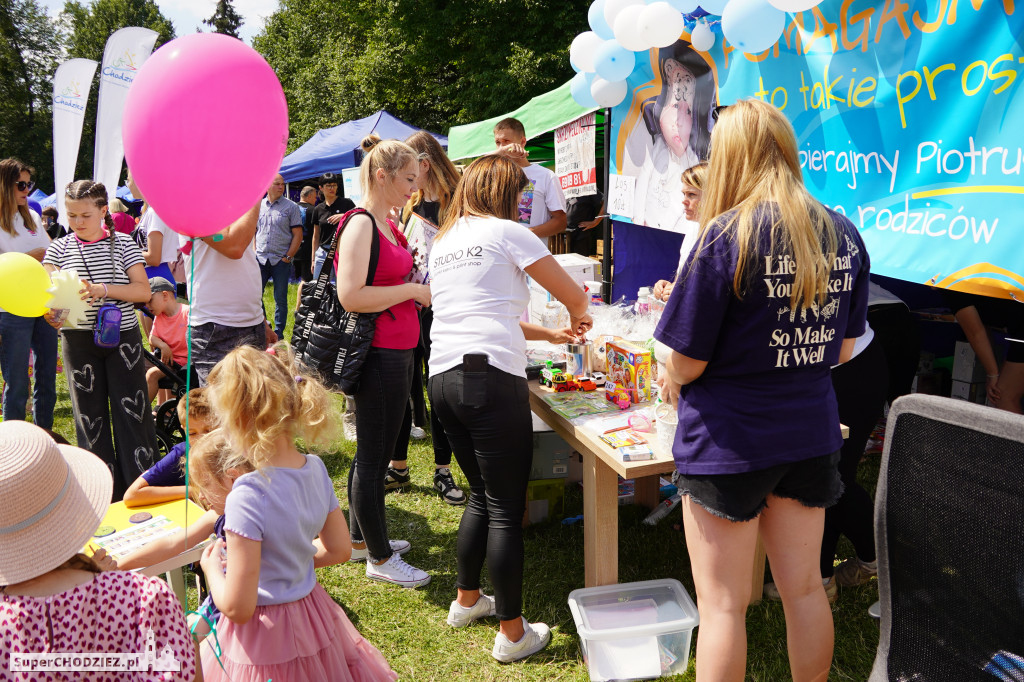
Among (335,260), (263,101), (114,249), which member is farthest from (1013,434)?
(114,249)

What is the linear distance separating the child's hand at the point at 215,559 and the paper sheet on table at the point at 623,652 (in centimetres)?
120

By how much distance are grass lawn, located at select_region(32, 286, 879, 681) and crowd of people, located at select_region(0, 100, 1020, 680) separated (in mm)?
89

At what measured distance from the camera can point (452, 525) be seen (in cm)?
365

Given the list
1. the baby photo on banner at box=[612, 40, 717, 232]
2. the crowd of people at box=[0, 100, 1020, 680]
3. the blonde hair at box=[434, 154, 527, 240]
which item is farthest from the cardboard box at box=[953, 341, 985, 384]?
the blonde hair at box=[434, 154, 527, 240]

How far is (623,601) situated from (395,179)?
1749 mm

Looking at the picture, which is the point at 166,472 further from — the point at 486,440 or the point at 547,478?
the point at 547,478

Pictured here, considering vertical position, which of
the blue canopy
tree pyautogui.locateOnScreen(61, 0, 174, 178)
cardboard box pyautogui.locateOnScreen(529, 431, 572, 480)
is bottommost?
cardboard box pyautogui.locateOnScreen(529, 431, 572, 480)

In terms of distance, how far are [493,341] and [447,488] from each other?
5.97ft

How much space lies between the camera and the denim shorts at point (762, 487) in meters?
1.75

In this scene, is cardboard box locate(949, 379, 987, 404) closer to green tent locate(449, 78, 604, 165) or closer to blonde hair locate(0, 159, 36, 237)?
green tent locate(449, 78, 604, 165)

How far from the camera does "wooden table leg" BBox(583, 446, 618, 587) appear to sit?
2.57 m

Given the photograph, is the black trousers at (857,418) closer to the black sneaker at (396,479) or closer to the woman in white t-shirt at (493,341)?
the woman in white t-shirt at (493,341)

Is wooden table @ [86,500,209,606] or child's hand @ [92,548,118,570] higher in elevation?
child's hand @ [92,548,118,570]

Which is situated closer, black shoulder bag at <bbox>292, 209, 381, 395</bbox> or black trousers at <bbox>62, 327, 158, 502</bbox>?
black shoulder bag at <bbox>292, 209, 381, 395</bbox>
